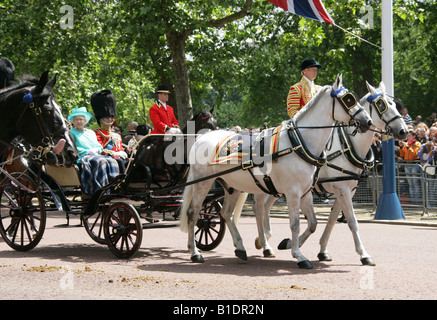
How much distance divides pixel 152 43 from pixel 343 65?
39.6 ft

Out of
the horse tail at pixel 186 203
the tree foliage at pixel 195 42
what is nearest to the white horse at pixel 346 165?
the horse tail at pixel 186 203

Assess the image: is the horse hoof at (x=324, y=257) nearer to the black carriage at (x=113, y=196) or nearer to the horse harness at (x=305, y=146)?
the horse harness at (x=305, y=146)

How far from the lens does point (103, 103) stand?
11.0 m

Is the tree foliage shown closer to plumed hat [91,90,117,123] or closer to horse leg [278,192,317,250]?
plumed hat [91,90,117,123]

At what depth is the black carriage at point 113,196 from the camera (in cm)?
973

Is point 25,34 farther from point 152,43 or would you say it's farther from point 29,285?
point 29,285

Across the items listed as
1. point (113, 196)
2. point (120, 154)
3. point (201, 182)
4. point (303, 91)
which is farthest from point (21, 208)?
point (303, 91)

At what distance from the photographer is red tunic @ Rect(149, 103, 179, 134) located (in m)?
11.2

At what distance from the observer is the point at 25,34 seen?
25.7 meters

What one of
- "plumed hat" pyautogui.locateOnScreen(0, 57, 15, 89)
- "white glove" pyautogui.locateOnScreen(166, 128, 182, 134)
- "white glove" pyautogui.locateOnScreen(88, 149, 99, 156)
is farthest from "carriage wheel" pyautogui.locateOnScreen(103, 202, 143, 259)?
"plumed hat" pyautogui.locateOnScreen(0, 57, 15, 89)

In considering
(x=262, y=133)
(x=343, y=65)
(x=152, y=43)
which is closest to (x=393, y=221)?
(x=262, y=133)

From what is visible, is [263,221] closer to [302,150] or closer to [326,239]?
[326,239]

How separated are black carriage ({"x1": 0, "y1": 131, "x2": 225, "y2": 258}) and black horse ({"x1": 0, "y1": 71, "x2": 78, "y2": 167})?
2.57 feet
